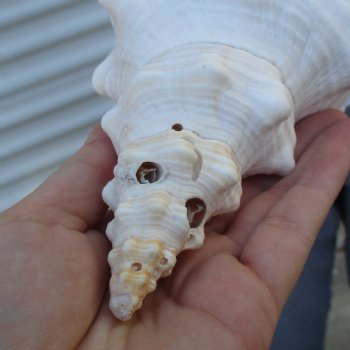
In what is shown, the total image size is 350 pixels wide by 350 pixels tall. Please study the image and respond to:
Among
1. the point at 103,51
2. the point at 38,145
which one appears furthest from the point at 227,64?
the point at 38,145

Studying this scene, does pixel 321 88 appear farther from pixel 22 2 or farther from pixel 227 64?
pixel 22 2

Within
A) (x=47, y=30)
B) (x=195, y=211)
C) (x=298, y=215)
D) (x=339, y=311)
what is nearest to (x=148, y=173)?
(x=195, y=211)

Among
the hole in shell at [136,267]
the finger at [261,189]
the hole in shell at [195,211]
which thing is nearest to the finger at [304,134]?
the finger at [261,189]

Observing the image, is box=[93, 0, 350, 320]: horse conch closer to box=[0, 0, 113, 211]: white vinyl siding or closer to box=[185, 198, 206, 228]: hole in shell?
box=[185, 198, 206, 228]: hole in shell

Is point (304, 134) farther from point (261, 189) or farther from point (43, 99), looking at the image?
point (43, 99)

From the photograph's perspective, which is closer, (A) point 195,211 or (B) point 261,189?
(A) point 195,211

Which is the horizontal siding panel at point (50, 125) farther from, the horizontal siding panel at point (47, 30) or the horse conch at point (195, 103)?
the horse conch at point (195, 103)
